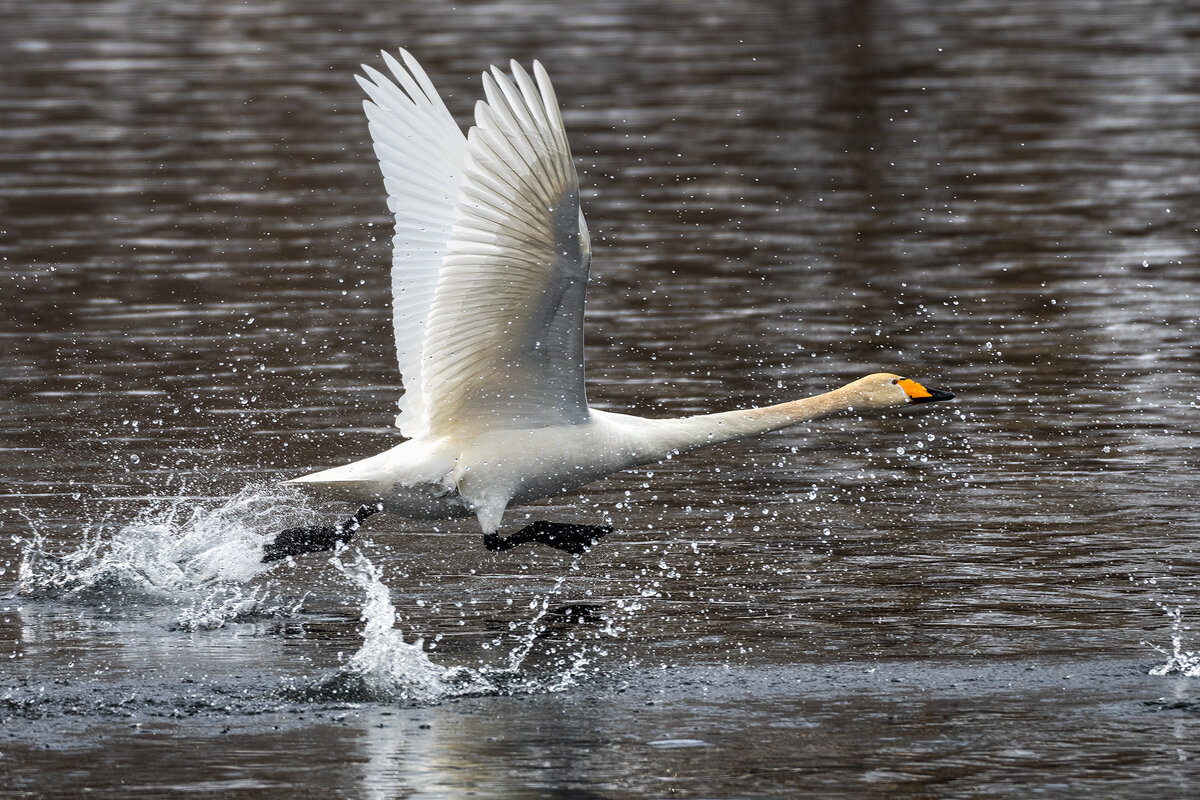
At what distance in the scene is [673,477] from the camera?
11.4 m

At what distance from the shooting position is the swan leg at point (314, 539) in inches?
373

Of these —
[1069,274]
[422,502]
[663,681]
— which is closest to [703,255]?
[1069,274]

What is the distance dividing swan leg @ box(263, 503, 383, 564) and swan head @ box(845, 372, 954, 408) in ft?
7.73

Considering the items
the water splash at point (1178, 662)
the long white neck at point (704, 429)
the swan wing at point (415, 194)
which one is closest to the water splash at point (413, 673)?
the long white neck at point (704, 429)

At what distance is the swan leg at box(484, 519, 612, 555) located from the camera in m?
9.26

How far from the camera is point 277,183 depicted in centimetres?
2238

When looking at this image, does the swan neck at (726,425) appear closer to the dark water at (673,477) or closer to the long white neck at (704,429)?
the long white neck at (704,429)

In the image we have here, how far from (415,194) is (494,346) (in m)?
1.37

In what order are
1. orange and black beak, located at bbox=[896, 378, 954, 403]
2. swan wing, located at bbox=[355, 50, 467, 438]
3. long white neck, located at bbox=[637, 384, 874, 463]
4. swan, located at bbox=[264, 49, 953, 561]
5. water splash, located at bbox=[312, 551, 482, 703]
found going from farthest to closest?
swan wing, located at bbox=[355, 50, 467, 438]
orange and black beak, located at bbox=[896, 378, 954, 403]
long white neck, located at bbox=[637, 384, 874, 463]
swan, located at bbox=[264, 49, 953, 561]
water splash, located at bbox=[312, 551, 482, 703]

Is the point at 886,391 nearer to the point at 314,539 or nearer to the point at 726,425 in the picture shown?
A: the point at 726,425

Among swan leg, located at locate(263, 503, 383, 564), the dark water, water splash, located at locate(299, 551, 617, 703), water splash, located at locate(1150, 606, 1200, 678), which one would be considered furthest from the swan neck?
water splash, located at locate(1150, 606, 1200, 678)

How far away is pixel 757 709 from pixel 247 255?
12.0m

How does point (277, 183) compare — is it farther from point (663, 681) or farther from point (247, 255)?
point (663, 681)

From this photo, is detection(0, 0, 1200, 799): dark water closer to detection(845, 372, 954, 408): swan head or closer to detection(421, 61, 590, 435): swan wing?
detection(845, 372, 954, 408): swan head
